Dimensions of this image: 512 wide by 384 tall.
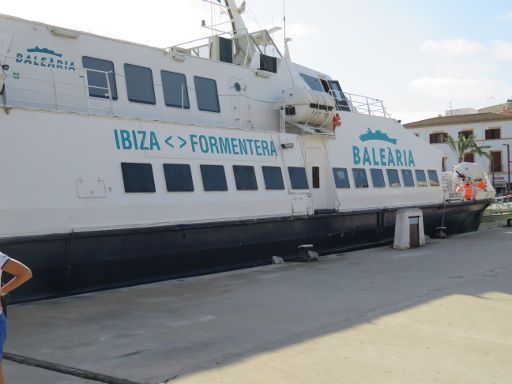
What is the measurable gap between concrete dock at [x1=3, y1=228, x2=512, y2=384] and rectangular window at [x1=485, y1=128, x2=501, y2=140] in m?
48.2

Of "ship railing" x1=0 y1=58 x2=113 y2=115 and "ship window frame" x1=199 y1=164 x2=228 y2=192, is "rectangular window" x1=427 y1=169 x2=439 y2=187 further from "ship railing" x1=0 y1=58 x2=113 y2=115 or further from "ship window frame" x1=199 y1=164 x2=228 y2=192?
"ship railing" x1=0 y1=58 x2=113 y2=115

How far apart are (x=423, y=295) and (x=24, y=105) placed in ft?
21.7

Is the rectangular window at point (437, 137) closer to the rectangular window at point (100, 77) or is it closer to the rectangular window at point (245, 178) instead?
the rectangular window at point (245, 178)

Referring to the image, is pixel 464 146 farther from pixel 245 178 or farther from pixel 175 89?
pixel 175 89

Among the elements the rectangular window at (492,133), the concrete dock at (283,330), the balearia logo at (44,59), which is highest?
the rectangular window at (492,133)

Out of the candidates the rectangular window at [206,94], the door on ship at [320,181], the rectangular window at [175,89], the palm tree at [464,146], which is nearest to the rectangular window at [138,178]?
the rectangular window at [175,89]

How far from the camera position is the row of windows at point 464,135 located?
54.8 m

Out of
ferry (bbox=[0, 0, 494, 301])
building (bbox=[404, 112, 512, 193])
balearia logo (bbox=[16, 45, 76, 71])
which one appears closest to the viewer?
ferry (bbox=[0, 0, 494, 301])

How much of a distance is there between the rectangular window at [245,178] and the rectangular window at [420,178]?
22.8 ft

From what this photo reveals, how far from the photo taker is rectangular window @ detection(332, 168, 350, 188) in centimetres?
1380

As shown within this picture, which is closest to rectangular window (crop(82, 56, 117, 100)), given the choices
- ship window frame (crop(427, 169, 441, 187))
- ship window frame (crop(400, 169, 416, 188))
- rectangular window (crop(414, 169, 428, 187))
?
ship window frame (crop(400, 169, 416, 188))

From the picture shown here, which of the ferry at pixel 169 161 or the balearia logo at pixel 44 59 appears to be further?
the balearia logo at pixel 44 59

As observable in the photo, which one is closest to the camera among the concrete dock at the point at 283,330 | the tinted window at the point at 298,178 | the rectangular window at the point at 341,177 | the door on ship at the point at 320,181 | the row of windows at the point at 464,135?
the concrete dock at the point at 283,330

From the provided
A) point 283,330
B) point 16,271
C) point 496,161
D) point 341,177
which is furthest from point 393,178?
point 496,161
